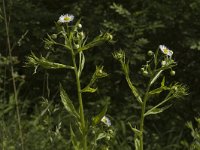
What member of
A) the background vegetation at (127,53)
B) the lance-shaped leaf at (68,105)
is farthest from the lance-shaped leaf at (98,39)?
the background vegetation at (127,53)

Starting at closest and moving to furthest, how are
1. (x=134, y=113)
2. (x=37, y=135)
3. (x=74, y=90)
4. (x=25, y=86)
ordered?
(x=37, y=135) < (x=134, y=113) < (x=74, y=90) < (x=25, y=86)

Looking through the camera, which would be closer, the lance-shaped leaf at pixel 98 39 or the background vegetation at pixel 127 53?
the lance-shaped leaf at pixel 98 39

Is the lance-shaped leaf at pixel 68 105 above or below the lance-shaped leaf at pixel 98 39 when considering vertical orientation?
below

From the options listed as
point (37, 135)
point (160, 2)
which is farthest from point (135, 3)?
point (37, 135)

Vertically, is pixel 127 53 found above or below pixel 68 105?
above

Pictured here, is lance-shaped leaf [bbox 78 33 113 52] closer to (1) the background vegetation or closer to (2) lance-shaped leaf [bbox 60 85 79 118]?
(2) lance-shaped leaf [bbox 60 85 79 118]

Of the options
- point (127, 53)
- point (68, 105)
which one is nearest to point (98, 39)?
point (68, 105)

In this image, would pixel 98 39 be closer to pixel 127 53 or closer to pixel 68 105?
pixel 68 105

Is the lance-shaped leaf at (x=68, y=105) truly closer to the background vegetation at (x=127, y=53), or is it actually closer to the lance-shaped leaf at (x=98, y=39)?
the lance-shaped leaf at (x=98, y=39)

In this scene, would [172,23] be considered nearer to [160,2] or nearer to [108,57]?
[160,2]
